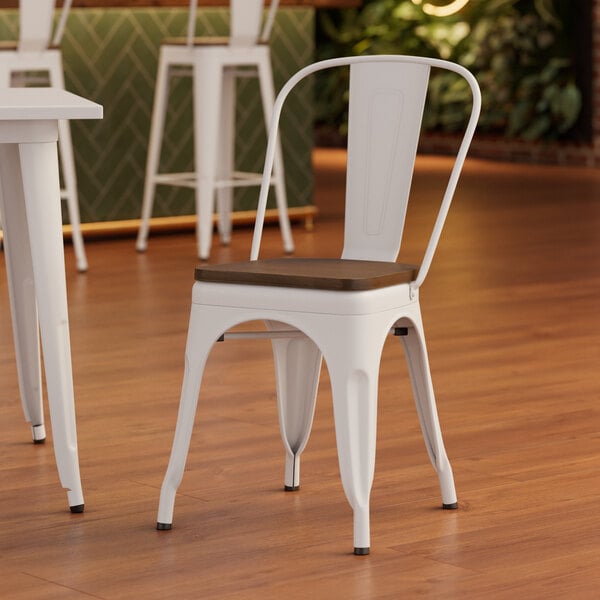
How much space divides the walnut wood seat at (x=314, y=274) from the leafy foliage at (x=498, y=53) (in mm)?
7206

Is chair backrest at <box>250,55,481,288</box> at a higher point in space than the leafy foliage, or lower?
higher

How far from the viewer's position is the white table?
228 centimetres

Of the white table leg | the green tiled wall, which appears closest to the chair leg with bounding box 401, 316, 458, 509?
the white table leg

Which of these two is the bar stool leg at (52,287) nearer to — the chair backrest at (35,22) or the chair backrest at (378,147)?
the chair backrest at (378,147)

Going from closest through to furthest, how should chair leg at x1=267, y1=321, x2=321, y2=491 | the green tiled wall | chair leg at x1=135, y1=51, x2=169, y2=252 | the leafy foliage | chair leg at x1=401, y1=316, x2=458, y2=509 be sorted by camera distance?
chair leg at x1=401, y1=316, x2=458, y2=509
chair leg at x1=267, y1=321, x2=321, y2=491
chair leg at x1=135, y1=51, x2=169, y2=252
the green tiled wall
the leafy foliage

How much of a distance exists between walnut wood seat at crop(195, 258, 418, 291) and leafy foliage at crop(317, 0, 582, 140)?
7206 mm

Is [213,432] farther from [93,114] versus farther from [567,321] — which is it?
[567,321]

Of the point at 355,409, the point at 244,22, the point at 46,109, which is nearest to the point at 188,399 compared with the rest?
the point at 355,409

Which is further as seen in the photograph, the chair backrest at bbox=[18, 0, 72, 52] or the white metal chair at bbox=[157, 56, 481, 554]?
the chair backrest at bbox=[18, 0, 72, 52]

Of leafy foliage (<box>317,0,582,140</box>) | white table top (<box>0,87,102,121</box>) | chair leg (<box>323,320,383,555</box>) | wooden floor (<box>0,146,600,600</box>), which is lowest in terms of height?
leafy foliage (<box>317,0,582,140</box>)

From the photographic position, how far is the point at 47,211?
234 cm

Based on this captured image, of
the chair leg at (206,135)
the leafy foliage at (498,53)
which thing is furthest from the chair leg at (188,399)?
the leafy foliage at (498,53)

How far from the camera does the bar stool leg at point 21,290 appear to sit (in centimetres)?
254

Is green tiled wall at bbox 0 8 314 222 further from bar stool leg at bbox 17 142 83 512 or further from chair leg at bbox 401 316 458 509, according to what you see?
chair leg at bbox 401 316 458 509
